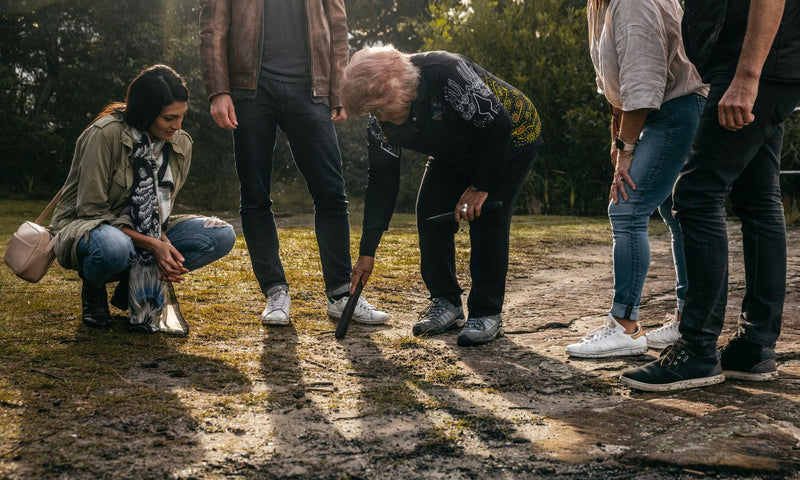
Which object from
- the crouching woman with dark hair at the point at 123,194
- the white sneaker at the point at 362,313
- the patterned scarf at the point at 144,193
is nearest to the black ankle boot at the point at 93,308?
the crouching woman with dark hair at the point at 123,194

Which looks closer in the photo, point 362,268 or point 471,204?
point 471,204

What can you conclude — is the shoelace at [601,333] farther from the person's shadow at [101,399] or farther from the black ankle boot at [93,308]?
the black ankle boot at [93,308]

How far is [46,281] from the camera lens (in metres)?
4.37

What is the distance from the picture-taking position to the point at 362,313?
11.8 feet

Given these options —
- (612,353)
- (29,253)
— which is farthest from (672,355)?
(29,253)

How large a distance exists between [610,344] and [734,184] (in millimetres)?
779

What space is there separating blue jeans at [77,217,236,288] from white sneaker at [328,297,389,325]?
2.08 ft

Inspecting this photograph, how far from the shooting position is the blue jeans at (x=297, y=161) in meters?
3.58

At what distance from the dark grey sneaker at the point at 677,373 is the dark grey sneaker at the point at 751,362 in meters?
0.07

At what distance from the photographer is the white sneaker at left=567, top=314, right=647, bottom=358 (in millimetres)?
2936

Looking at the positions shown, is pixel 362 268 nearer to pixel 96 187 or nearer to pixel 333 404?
pixel 333 404

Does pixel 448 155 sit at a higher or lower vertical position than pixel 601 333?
higher

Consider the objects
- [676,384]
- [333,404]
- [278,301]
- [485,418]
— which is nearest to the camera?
[485,418]

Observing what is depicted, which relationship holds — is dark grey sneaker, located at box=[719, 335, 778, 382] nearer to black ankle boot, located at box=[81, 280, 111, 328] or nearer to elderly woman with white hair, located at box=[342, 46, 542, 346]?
elderly woman with white hair, located at box=[342, 46, 542, 346]
